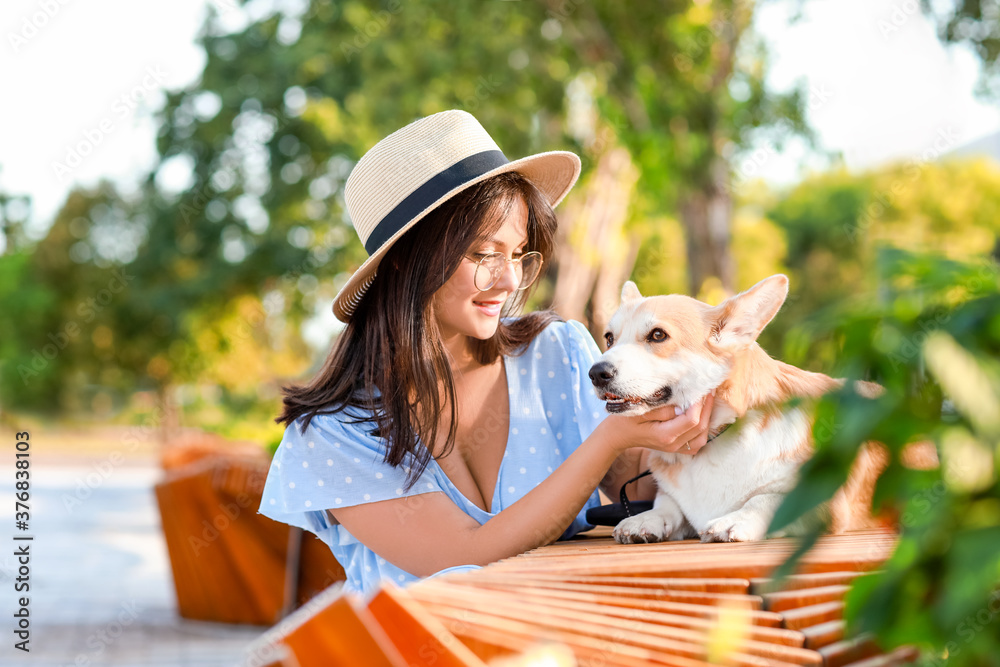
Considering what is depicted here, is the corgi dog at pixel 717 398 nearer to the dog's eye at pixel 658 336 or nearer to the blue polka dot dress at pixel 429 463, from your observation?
the dog's eye at pixel 658 336

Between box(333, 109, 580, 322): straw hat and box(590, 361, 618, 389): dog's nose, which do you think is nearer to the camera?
box(590, 361, 618, 389): dog's nose

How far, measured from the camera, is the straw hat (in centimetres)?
238

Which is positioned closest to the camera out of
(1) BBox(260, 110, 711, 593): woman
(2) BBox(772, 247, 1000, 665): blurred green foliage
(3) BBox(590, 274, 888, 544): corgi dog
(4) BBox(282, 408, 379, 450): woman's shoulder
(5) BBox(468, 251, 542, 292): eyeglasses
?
(2) BBox(772, 247, 1000, 665): blurred green foliage

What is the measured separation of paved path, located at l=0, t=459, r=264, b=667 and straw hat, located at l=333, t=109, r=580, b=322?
10.6 ft

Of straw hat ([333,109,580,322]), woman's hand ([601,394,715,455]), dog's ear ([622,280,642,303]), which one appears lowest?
woman's hand ([601,394,715,455])

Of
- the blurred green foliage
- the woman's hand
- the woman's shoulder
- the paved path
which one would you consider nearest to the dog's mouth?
the woman's hand

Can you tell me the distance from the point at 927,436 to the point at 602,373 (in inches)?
53.0

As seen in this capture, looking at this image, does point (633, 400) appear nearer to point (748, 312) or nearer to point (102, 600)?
point (748, 312)

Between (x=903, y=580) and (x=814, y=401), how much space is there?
19cm

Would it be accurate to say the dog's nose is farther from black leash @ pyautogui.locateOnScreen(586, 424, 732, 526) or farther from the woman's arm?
black leash @ pyautogui.locateOnScreen(586, 424, 732, 526)

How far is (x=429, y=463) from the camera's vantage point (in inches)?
94.7

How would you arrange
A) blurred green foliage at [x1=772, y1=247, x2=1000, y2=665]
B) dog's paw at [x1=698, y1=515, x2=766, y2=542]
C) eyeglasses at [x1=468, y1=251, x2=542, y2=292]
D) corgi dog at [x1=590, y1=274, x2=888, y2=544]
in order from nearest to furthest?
blurred green foliage at [x1=772, y1=247, x2=1000, y2=665] < dog's paw at [x1=698, y1=515, x2=766, y2=542] < corgi dog at [x1=590, y1=274, x2=888, y2=544] < eyeglasses at [x1=468, y1=251, x2=542, y2=292]

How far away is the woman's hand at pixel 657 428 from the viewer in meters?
1.94

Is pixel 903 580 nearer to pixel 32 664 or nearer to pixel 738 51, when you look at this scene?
→ pixel 32 664
